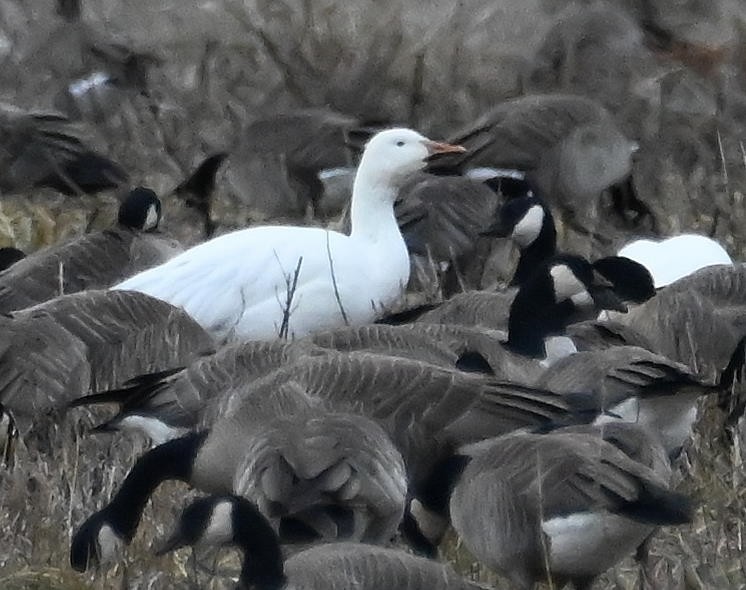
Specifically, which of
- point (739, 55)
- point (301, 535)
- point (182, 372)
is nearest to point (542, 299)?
point (182, 372)

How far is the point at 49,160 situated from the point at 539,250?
3594 millimetres

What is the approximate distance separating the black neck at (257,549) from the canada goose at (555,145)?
22.3 ft

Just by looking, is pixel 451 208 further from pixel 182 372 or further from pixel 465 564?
pixel 465 564

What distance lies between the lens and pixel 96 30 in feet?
54.8

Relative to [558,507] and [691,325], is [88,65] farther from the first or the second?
[558,507]

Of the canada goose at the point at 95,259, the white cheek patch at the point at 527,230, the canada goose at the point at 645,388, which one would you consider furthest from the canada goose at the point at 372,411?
the white cheek patch at the point at 527,230

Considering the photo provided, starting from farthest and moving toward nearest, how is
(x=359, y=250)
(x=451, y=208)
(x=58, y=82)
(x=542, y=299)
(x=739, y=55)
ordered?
(x=58, y=82), (x=739, y=55), (x=451, y=208), (x=359, y=250), (x=542, y=299)

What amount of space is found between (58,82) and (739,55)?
5243 millimetres

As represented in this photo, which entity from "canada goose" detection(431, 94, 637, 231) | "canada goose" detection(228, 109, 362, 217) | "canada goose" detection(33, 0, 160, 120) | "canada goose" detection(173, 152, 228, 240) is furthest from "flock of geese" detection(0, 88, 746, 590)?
"canada goose" detection(33, 0, 160, 120)

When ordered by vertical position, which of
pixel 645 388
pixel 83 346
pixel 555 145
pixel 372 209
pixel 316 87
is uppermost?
pixel 645 388

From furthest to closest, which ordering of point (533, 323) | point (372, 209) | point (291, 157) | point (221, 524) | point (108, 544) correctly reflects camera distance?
point (291, 157) < point (372, 209) < point (533, 323) < point (108, 544) < point (221, 524)

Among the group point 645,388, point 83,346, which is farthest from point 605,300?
point 83,346

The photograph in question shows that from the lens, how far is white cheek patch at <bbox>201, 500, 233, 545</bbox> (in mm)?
5914

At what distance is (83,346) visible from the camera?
29.2ft
